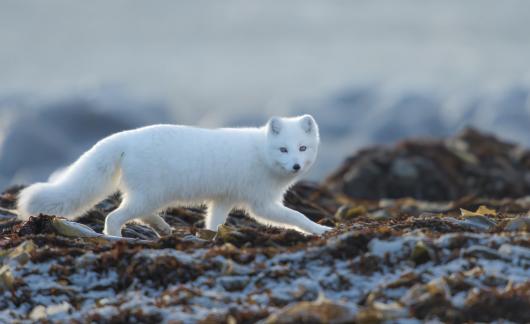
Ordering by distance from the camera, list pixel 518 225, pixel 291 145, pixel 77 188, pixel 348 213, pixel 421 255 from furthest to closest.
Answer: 1. pixel 348 213
2. pixel 291 145
3. pixel 77 188
4. pixel 518 225
5. pixel 421 255

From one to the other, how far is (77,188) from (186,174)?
3.58 feet

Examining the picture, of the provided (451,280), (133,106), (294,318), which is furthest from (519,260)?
(133,106)

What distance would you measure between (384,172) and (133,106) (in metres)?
93.6

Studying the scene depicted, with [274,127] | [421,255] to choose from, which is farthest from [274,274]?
[274,127]

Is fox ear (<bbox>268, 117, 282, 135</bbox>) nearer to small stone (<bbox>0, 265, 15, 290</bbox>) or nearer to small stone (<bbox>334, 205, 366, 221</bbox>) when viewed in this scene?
small stone (<bbox>334, 205, 366, 221</bbox>)

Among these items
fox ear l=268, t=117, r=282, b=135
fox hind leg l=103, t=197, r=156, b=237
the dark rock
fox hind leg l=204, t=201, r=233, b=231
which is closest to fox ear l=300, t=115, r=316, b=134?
fox ear l=268, t=117, r=282, b=135

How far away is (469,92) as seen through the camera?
14125 centimetres

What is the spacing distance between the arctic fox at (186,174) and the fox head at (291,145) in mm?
10

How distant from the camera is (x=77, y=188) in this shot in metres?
9.60

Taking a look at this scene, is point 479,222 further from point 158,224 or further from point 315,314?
point 158,224

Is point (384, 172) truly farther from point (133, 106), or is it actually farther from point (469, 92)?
point (469, 92)

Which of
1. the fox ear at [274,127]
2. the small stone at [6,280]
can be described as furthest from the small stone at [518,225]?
the small stone at [6,280]

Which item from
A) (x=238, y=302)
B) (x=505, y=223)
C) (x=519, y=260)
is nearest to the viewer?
(x=238, y=302)

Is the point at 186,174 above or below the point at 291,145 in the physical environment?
below
